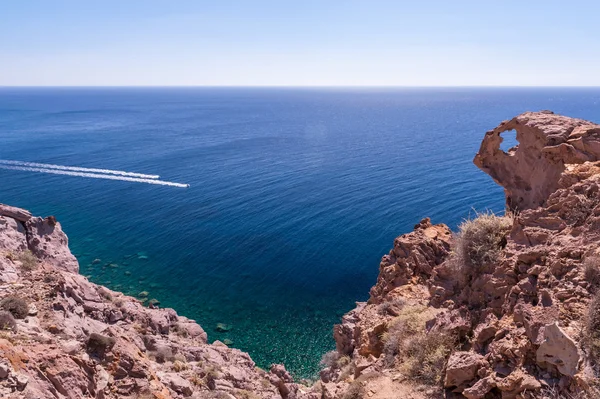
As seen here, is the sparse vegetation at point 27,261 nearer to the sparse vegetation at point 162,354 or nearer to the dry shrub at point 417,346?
the sparse vegetation at point 162,354

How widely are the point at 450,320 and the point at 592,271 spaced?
14.0 ft

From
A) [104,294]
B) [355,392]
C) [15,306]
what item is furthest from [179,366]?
[104,294]

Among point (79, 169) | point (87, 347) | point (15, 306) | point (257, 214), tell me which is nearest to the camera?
point (87, 347)

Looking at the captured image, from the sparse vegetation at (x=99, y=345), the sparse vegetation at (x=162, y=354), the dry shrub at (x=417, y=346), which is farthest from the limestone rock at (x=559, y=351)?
the sparse vegetation at (x=162, y=354)

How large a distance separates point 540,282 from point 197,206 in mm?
51569

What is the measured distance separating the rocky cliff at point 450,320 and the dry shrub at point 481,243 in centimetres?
5

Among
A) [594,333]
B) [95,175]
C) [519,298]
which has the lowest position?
[95,175]

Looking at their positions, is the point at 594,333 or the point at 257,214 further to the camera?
the point at 257,214

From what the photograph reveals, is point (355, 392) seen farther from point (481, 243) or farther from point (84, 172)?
point (84, 172)

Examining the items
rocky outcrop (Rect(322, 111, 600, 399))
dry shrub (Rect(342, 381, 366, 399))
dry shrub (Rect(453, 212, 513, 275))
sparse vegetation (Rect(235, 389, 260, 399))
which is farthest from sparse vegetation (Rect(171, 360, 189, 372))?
dry shrub (Rect(453, 212, 513, 275))

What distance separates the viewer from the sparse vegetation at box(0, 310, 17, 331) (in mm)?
12417

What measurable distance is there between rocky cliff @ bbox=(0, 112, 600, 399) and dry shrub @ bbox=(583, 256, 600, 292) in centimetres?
3

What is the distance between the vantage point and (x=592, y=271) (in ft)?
34.4

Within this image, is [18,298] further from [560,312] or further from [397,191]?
[397,191]
